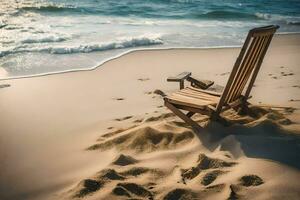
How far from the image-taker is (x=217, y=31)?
15680 millimetres

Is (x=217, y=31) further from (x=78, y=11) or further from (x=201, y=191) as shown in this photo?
(x=201, y=191)

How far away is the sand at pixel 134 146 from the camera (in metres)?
3.39

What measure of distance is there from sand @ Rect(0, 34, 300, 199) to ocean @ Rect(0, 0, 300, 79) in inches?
95.0

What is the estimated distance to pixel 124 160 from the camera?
396 cm

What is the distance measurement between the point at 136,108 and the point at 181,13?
57.9 ft

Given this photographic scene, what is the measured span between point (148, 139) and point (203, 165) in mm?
904

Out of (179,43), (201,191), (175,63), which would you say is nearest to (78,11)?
(179,43)

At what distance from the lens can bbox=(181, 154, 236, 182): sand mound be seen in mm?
3631

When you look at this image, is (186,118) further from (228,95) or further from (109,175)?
(109,175)

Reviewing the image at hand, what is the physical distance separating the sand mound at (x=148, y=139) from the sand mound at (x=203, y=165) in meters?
0.58

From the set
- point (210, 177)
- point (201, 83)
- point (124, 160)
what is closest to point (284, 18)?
point (201, 83)

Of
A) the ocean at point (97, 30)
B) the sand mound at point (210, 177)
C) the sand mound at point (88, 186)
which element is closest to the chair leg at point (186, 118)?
the sand mound at point (210, 177)

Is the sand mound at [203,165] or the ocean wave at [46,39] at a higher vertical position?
the ocean wave at [46,39]

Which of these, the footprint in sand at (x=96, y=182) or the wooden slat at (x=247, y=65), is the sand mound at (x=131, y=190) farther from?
the wooden slat at (x=247, y=65)
